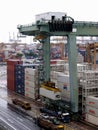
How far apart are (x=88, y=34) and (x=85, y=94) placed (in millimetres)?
11056

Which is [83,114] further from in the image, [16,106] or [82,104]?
[16,106]

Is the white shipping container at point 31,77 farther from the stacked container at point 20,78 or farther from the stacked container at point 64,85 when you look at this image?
the stacked container at point 64,85

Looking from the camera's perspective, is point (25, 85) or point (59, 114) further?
point (25, 85)

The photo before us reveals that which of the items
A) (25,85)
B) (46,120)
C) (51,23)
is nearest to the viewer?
(46,120)

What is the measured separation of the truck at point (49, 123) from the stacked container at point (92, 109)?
6.45 m

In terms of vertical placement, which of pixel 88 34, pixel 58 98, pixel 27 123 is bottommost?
pixel 27 123

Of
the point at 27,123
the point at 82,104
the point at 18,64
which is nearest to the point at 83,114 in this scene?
the point at 82,104

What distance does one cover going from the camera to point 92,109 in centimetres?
5269

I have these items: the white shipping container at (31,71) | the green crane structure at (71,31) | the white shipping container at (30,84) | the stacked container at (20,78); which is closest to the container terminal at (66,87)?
the green crane structure at (71,31)

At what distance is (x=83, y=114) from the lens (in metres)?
55.9

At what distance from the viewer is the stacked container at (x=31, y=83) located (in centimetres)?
7475

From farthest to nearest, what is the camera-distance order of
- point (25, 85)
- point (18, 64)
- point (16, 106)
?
point (18, 64)
point (25, 85)
point (16, 106)

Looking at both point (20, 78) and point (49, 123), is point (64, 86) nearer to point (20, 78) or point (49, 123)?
point (49, 123)

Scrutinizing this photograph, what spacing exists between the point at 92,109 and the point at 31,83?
87.1 ft
